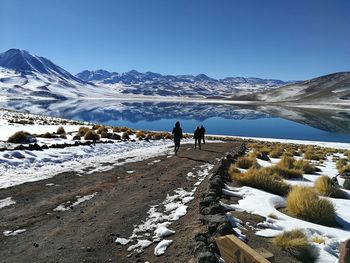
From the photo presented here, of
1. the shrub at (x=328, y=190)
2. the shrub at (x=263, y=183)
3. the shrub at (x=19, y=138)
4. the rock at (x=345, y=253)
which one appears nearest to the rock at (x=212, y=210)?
the rock at (x=345, y=253)

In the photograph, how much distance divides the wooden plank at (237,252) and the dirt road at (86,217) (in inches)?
73.2

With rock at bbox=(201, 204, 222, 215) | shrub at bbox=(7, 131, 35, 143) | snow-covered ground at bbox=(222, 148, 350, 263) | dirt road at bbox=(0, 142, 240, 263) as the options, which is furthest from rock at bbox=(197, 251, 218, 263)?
shrub at bbox=(7, 131, 35, 143)

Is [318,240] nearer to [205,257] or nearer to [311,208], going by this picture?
[311,208]

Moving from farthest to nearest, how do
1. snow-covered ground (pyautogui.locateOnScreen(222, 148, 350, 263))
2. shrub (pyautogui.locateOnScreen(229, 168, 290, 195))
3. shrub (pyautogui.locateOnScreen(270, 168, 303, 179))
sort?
shrub (pyautogui.locateOnScreen(270, 168, 303, 179)) < shrub (pyautogui.locateOnScreen(229, 168, 290, 195)) < snow-covered ground (pyautogui.locateOnScreen(222, 148, 350, 263))

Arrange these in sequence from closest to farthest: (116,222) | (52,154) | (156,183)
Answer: (116,222) → (156,183) → (52,154)

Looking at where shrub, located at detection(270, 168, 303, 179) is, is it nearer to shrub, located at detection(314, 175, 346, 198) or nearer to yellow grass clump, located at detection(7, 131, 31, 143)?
shrub, located at detection(314, 175, 346, 198)

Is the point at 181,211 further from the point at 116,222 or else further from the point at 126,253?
the point at 126,253

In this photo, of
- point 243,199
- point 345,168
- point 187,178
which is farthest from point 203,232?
point 345,168

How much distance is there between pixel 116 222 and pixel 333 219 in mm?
5119

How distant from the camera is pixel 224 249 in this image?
419 centimetres

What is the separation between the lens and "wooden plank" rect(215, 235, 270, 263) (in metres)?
3.52

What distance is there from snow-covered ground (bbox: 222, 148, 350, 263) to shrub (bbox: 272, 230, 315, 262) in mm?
→ 183

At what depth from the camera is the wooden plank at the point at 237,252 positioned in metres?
3.52

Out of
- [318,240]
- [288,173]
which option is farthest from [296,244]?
[288,173]
